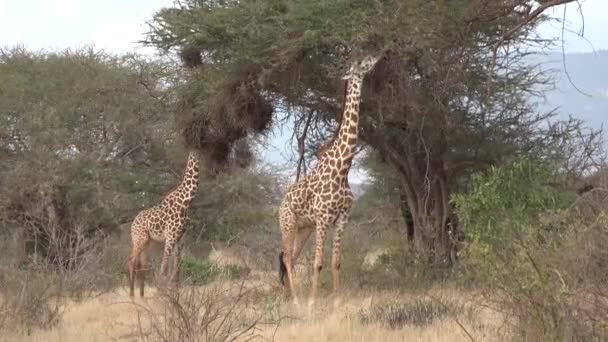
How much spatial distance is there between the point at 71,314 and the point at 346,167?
3.71 meters

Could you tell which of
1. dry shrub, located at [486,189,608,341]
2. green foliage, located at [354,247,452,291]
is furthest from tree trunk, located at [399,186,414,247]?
dry shrub, located at [486,189,608,341]

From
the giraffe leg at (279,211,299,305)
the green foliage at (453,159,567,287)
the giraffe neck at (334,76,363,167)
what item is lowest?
the giraffe leg at (279,211,299,305)

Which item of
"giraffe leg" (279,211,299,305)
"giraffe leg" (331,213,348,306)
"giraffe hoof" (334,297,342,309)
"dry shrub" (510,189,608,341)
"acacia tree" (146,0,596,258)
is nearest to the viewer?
"dry shrub" (510,189,608,341)

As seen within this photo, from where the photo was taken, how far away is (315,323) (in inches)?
347

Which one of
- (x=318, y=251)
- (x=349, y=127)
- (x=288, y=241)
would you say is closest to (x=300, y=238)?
(x=288, y=241)

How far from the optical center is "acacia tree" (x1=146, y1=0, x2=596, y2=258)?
9.32m

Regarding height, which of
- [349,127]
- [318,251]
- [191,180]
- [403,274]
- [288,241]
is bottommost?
[403,274]

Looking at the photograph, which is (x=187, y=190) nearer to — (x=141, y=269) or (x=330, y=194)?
(x=141, y=269)

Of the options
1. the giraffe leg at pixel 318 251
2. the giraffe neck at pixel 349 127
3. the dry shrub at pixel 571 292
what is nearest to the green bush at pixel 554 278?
the dry shrub at pixel 571 292

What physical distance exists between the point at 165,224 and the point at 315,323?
16.8 ft

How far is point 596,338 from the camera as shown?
553cm

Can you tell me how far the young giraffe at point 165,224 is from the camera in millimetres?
13336

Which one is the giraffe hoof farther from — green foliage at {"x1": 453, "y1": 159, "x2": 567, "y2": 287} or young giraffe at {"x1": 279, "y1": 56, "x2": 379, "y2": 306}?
green foliage at {"x1": 453, "y1": 159, "x2": 567, "y2": 287}

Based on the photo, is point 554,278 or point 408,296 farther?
point 408,296
